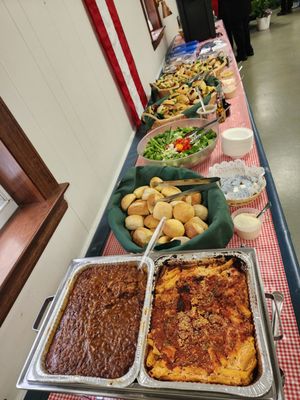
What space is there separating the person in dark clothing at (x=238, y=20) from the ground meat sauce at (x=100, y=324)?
4.79m

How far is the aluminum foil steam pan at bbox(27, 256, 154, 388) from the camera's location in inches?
23.6

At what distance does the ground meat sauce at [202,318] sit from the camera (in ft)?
2.02

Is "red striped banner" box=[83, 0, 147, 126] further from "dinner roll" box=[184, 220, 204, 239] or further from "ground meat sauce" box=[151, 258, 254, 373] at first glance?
"ground meat sauce" box=[151, 258, 254, 373]

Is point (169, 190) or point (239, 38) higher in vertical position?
point (169, 190)

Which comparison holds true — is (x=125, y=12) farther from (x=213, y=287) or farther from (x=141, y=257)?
(x=213, y=287)

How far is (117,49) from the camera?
5.83ft

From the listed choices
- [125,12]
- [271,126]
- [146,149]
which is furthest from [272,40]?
[146,149]

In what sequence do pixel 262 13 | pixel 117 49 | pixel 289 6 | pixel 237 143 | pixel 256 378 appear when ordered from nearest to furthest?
pixel 256 378 < pixel 237 143 < pixel 117 49 < pixel 262 13 < pixel 289 6

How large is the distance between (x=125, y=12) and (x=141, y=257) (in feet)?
7.18

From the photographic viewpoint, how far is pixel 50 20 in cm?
115

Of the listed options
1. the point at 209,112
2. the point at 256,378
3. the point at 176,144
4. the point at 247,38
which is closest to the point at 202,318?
the point at 256,378

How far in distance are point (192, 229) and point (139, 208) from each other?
24 centimetres

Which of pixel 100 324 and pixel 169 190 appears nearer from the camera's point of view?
pixel 100 324

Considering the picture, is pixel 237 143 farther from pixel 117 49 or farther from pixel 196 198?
pixel 117 49
